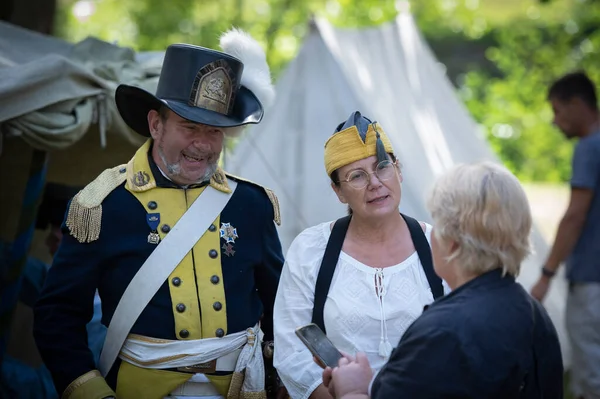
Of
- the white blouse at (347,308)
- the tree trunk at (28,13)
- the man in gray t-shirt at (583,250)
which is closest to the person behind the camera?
the white blouse at (347,308)

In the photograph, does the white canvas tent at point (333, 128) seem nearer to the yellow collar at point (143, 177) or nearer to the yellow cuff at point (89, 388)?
the yellow collar at point (143, 177)

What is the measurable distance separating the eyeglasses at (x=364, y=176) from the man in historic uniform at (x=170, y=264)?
49 centimetres

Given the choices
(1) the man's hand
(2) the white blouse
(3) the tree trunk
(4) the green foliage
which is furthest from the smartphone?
(4) the green foliage

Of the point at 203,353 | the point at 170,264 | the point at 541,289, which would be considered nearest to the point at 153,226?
the point at 170,264

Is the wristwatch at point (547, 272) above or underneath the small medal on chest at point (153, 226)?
underneath

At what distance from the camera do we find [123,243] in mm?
3096

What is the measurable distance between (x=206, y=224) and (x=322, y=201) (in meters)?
2.53

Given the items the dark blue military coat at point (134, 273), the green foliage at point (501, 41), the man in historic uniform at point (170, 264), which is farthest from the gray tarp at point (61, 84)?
the green foliage at point (501, 41)

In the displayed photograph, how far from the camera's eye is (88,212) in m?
3.07

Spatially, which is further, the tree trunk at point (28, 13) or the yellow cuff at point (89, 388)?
the tree trunk at point (28, 13)

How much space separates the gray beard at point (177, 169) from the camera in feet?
10.4

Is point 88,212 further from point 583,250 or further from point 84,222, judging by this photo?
point 583,250

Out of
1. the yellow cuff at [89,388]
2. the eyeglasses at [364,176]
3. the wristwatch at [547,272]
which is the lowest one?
the yellow cuff at [89,388]

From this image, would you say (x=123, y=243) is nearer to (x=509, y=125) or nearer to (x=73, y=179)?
(x=73, y=179)
